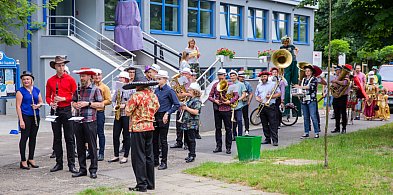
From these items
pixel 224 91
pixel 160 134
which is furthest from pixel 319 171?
pixel 224 91

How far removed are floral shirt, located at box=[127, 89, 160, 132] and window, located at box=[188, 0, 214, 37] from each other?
68.9ft

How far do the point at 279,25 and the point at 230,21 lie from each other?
6092mm

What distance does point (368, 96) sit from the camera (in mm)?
24078

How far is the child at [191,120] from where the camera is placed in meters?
13.3

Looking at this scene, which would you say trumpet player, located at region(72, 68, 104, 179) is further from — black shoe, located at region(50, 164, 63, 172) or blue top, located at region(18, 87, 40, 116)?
blue top, located at region(18, 87, 40, 116)

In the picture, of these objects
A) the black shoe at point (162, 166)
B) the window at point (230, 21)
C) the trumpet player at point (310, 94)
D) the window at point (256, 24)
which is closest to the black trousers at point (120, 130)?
the black shoe at point (162, 166)

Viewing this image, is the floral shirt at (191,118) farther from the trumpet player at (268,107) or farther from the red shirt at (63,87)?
the trumpet player at (268,107)

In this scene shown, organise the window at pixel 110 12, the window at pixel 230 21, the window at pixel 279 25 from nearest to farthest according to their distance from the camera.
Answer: the window at pixel 110 12, the window at pixel 230 21, the window at pixel 279 25

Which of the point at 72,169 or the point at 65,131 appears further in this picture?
the point at 65,131

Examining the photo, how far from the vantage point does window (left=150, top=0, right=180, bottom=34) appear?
95.4ft

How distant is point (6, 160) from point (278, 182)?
19.9 feet

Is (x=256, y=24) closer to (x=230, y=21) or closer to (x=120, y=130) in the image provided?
(x=230, y=21)

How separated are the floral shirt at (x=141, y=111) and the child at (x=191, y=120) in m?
2.88

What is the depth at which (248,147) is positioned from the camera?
13.0 metres
